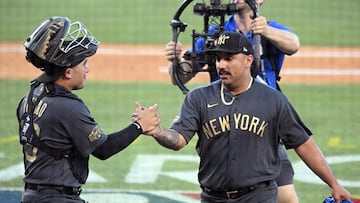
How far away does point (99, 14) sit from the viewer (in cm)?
2222

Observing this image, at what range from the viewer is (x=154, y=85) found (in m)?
15.4

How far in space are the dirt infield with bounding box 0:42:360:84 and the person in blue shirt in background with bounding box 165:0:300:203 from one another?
8496 mm

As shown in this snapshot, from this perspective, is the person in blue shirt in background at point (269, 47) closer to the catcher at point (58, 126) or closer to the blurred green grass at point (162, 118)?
the catcher at point (58, 126)

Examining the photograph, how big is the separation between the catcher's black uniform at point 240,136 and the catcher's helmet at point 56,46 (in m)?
0.82

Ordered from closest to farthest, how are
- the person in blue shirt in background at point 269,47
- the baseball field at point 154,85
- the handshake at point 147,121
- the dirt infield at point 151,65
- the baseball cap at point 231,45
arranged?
the handshake at point 147,121
the baseball cap at point 231,45
the person in blue shirt in background at point 269,47
the baseball field at point 154,85
the dirt infield at point 151,65

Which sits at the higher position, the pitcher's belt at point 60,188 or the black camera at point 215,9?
the black camera at point 215,9

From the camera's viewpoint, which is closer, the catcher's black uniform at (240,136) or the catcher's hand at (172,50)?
the catcher's black uniform at (240,136)

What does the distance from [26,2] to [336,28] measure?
833cm

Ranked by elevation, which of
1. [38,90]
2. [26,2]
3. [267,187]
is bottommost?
[26,2]

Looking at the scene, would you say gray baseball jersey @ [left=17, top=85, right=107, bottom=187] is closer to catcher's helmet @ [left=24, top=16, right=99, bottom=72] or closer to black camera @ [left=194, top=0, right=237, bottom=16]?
catcher's helmet @ [left=24, top=16, right=99, bottom=72]

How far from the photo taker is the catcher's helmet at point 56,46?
17.5ft

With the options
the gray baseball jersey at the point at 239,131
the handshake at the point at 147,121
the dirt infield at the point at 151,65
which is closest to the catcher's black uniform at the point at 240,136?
the gray baseball jersey at the point at 239,131

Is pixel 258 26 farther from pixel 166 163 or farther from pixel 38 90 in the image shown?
pixel 166 163

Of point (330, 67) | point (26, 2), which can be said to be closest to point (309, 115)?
point (330, 67)
